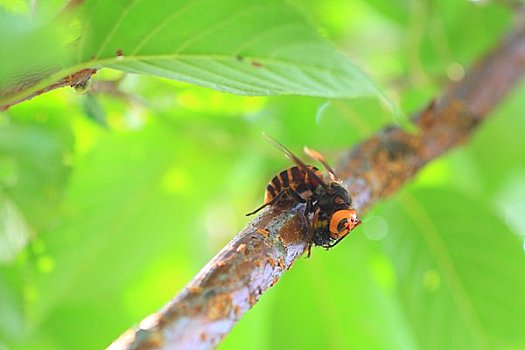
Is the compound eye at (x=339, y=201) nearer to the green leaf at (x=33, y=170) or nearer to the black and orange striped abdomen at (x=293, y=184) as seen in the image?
the black and orange striped abdomen at (x=293, y=184)

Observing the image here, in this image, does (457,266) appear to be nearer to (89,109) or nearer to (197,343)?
(89,109)

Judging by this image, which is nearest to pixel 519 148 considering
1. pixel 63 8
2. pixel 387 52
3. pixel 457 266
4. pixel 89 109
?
pixel 387 52

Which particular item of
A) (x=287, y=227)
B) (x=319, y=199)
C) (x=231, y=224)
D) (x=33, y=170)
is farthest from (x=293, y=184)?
(x=231, y=224)

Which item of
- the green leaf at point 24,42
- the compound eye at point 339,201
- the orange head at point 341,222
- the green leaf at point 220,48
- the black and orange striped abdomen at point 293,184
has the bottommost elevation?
the green leaf at point 24,42

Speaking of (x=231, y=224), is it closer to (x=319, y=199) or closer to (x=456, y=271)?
(x=456, y=271)

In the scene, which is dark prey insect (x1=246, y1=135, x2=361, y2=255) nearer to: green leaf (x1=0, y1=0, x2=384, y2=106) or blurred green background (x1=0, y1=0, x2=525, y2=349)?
green leaf (x1=0, y1=0, x2=384, y2=106)

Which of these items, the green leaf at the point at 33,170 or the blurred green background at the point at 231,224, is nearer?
the green leaf at the point at 33,170

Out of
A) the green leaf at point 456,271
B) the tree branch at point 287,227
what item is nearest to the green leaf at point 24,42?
the tree branch at point 287,227

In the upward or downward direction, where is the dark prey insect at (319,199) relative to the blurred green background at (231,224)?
downward

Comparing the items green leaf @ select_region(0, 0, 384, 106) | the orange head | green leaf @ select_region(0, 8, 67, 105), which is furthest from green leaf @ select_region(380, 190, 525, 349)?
green leaf @ select_region(0, 8, 67, 105)
